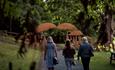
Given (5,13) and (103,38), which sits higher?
(5,13)

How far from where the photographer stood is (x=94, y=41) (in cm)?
285

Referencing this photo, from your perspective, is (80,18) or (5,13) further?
(5,13)

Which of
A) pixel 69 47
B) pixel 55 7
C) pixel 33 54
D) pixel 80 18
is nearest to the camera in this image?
pixel 33 54

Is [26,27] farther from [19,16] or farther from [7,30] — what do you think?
[7,30]

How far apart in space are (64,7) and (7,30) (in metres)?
0.67

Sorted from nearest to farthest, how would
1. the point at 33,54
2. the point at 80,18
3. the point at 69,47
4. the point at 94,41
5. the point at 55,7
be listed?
the point at 33,54, the point at 80,18, the point at 94,41, the point at 55,7, the point at 69,47

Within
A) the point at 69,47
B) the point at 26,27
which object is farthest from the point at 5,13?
the point at 69,47

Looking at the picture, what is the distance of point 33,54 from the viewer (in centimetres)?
246

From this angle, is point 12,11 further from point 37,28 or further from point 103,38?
point 103,38

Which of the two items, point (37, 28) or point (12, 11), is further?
point (12, 11)

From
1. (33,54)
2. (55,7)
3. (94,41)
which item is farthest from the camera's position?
(55,7)

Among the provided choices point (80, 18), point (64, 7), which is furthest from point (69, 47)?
point (80, 18)

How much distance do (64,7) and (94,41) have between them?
2.26ft

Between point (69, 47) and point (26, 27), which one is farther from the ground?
point (26, 27)
